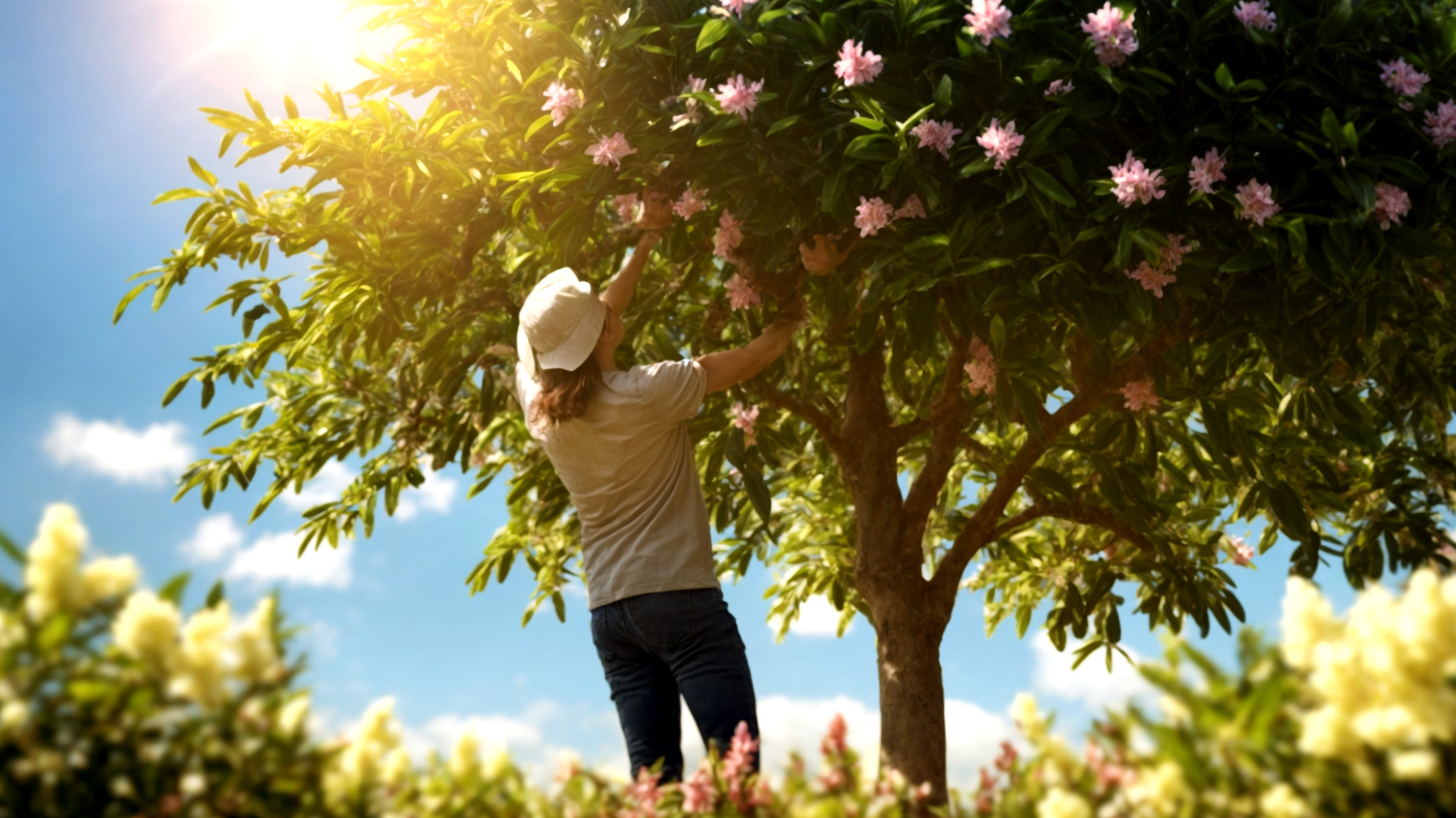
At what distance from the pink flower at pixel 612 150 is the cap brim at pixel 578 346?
55 cm

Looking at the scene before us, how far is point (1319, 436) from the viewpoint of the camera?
4941 mm

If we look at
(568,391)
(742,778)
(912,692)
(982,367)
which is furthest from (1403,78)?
(912,692)

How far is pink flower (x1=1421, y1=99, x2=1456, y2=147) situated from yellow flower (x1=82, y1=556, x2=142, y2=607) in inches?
135

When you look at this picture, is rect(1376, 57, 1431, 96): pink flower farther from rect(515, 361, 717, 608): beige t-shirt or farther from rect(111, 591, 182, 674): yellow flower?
rect(111, 591, 182, 674): yellow flower

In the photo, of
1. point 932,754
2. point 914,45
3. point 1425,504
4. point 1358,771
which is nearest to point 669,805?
point 1358,771

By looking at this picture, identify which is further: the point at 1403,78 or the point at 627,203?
the point at 627,203

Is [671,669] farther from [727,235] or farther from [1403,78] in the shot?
[1403,78]

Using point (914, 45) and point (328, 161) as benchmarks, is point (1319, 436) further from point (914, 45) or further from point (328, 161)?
point (328, 161)

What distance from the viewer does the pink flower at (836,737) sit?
2316 millimetres

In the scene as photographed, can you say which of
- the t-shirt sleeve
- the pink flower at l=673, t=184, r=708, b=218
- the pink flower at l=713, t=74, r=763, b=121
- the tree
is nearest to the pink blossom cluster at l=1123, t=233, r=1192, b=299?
the tree

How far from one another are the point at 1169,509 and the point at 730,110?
3150 mm

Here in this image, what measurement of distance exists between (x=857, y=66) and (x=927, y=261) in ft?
2.00

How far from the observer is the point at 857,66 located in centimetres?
314

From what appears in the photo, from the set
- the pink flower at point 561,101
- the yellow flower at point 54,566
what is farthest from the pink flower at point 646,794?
the pink flower at point 561,101
